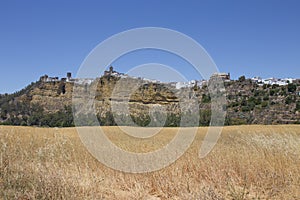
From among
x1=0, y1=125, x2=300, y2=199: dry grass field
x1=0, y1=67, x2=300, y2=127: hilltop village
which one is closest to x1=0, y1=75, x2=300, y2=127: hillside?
x1=0, y1=67, x2=300, y2=127: hilltop village

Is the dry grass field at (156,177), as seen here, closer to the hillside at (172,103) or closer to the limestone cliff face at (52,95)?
the hillside at (172,103)

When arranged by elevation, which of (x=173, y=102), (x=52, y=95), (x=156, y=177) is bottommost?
(x=156, y=177)

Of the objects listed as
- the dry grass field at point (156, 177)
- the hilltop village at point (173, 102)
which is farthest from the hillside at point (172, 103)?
the dry grass field at point (156, 177)

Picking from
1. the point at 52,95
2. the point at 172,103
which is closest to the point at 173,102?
the point at 172,103

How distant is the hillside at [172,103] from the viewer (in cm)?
3369

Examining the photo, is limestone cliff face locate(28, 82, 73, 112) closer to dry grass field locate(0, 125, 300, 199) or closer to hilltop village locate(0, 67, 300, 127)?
hilltop village locate(0, 67, 300, 127)

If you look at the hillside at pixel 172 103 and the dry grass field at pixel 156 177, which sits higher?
the hillside at pixel 172 103

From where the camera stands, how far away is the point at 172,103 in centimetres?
3422

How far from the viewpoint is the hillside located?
1326 inches

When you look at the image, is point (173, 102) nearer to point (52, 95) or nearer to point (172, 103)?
point (172, 103)

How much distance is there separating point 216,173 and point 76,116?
22.8 metres

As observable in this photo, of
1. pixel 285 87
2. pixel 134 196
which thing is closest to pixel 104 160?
pixel 134 196

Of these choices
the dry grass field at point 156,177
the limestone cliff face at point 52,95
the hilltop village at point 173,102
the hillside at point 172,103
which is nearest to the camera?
the dry grass field at point 156,177

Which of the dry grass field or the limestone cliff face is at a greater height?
the limestone cliff face
